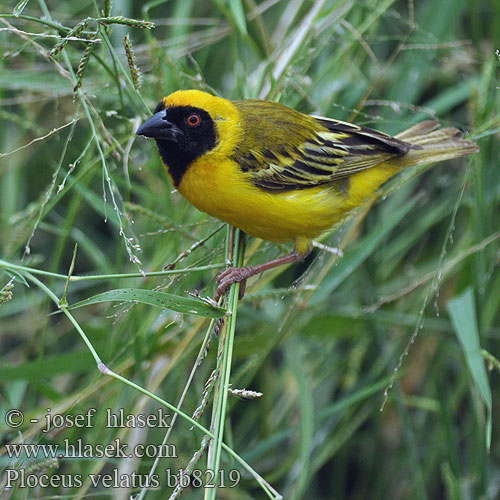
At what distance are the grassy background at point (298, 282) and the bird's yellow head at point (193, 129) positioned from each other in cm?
12

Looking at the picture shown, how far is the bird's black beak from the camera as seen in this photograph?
251cm

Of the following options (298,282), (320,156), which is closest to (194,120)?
(320,156)

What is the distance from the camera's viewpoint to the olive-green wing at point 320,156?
2.80 m

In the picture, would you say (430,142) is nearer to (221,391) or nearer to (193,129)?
(193,129)

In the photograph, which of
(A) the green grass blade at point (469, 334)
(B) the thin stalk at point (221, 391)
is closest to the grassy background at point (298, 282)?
(A) the green grass blade at point (469, 334)

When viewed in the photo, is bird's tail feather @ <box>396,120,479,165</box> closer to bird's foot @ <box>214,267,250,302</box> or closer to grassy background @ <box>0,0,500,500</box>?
grassy background @ <box>0,0,500,500</box>

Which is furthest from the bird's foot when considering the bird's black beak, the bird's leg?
the bird's black beak

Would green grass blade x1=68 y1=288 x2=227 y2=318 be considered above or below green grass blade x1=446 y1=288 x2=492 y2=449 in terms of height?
above

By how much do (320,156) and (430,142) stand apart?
1.96 ft

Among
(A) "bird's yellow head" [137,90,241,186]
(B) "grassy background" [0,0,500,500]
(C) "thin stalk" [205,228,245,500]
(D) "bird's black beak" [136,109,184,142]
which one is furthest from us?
(B) "grassy background" [0,0,500,500]

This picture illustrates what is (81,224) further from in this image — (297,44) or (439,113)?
(439,113)

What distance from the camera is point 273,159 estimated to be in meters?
2.85

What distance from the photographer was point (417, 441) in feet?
11.5

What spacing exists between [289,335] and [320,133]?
1005 mm
